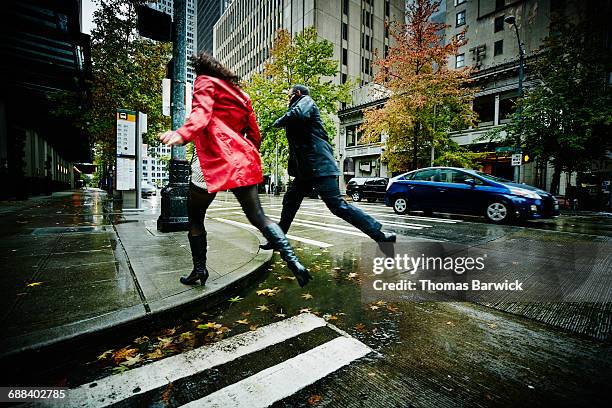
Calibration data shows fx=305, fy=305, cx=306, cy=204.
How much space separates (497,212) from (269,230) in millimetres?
8385

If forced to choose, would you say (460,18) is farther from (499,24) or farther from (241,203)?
(241,203)

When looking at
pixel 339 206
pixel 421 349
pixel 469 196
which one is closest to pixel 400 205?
pixel 469 196

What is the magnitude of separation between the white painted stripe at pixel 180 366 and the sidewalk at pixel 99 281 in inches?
21.2

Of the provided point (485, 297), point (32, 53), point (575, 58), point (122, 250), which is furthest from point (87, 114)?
point (575, 58)

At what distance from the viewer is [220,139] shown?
107 inches

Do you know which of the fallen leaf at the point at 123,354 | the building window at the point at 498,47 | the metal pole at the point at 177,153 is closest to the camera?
the fallen leaf at the point at 123,354

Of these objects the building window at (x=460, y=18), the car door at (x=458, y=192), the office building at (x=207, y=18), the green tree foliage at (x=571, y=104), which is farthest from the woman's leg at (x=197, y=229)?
the office building at (x=207, y=18)

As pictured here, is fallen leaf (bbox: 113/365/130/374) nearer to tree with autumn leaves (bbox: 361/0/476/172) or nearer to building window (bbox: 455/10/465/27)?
tree with autumn leaves (bbox: 361/0/476/172)

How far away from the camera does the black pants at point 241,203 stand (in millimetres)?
2850

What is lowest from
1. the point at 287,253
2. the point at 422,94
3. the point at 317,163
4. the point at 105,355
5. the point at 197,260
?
the point at 105,355

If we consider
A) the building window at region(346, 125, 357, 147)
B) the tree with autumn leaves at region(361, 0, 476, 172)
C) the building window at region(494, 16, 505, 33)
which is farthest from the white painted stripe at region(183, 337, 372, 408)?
the building window at region(494, 16, 505, 33)

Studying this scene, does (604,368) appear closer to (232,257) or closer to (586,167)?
(232,257)

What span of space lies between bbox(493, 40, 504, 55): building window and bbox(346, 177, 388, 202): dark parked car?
1955 centimetres

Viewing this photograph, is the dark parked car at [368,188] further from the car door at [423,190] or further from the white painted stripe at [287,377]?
the white painted stripe at [287,377]
